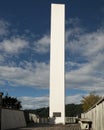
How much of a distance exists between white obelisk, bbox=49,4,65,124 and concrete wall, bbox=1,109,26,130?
269 inches

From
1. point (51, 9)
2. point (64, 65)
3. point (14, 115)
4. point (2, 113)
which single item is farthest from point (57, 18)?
point (2, 113)

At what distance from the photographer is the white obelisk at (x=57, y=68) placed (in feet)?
119

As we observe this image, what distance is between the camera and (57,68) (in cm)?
3697

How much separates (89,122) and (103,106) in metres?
10.9

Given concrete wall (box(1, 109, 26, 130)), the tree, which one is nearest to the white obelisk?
concrete wall (box(1, 109, 26, 130))

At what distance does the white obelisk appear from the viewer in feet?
119

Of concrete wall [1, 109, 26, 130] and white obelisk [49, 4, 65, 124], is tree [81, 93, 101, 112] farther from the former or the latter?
concrete wall [1, 109, 26, 130]

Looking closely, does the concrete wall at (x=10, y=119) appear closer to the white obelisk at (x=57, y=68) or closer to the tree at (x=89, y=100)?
the white obelisk at (x=57, y=68)

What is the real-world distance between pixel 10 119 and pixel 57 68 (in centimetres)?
1289

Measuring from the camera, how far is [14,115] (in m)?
27.2

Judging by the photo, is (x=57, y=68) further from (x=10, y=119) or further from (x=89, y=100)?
(x=89, y=100)

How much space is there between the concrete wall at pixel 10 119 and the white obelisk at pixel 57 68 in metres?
6.84

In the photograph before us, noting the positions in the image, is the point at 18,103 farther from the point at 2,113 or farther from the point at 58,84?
the point at 2,113

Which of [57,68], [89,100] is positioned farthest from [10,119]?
[89,100]
